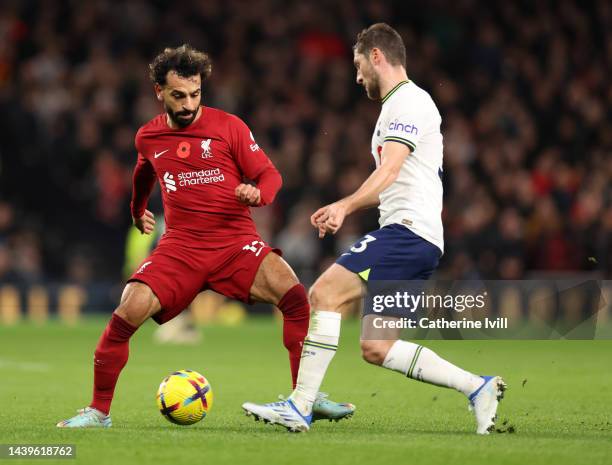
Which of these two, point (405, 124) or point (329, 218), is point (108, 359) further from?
point (405, 124)

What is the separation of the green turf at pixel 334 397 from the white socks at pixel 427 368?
0.94 ft

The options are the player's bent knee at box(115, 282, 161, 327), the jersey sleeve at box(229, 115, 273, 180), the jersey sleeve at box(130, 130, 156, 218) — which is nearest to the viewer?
the player's bent knee at box(115, 282, 161, 327)

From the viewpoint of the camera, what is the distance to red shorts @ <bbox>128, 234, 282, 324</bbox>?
7.35 metres

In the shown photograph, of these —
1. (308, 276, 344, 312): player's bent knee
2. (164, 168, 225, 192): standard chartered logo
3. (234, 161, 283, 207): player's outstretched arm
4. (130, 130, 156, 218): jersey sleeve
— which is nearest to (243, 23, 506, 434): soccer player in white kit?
(308, 276, 344, 312): player's bent knee

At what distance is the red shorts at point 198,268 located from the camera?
7352mm

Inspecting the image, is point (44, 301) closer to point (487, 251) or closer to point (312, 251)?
point (312, 251)

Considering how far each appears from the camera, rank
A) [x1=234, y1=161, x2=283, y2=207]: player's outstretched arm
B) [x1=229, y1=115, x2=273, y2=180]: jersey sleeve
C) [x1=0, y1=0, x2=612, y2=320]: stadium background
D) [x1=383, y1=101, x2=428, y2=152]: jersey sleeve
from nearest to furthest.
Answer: [x1=383, y1=101, x2=428, y2=152]: jersey sleeve
[x1=234, y1=161, x2=283, y2=207]: player's outstretched arm
[x1=229, y1=115, x2=273, y2=180]: jersey sleeve
[x1=0, y1=0, x2=612, y2=320]: stadium background

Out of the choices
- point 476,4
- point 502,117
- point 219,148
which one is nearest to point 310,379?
point 219,148

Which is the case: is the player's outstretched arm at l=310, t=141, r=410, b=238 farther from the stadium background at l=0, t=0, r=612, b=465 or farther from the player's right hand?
the stadium background at l=0, t=0, r=612, b=465

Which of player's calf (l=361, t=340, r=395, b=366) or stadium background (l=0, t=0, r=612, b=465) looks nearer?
→ player's calf (l=361, t=340, r=395, b=366)

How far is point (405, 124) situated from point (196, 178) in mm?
1379

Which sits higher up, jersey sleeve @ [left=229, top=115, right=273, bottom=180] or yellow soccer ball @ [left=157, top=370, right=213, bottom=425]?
jersey sleeve @ [left=229, top=115, right=273, bottom=180]

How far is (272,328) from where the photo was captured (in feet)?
58.1

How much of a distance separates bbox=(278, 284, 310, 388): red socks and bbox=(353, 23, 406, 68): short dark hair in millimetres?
1436
